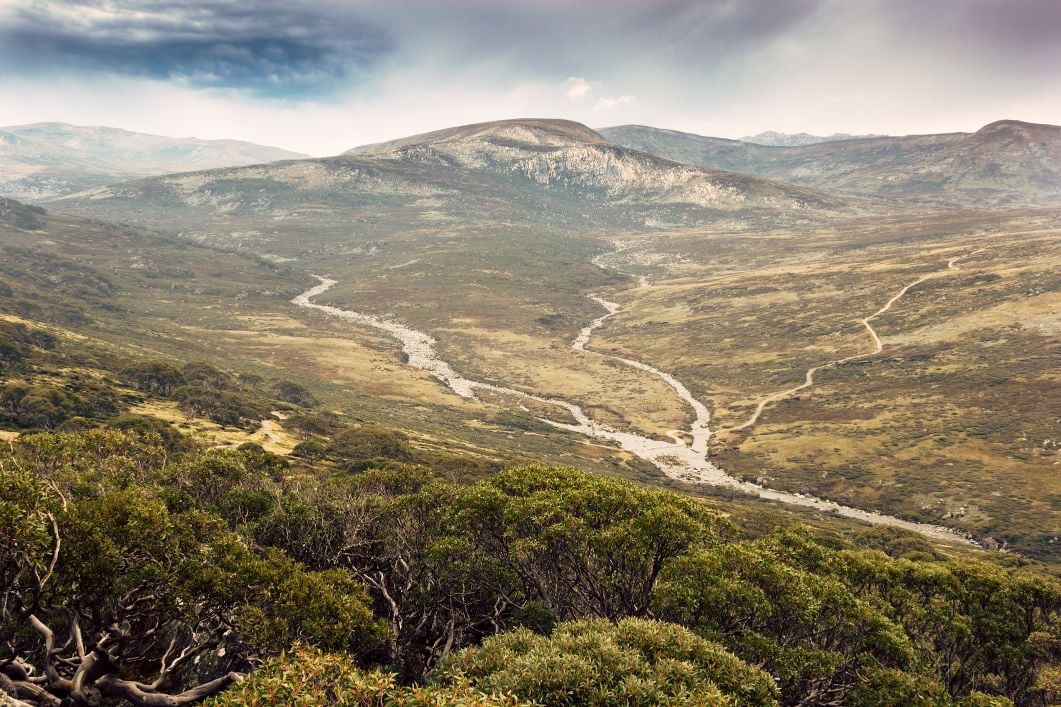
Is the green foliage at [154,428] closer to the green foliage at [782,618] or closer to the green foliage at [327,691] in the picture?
the green foliage at [327,691]

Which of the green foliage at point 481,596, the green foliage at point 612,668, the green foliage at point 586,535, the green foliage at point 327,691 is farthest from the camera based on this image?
the green foliage at point 586,535

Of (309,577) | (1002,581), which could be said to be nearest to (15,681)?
(309,577)

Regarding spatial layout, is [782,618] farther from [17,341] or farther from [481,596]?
[17,341]

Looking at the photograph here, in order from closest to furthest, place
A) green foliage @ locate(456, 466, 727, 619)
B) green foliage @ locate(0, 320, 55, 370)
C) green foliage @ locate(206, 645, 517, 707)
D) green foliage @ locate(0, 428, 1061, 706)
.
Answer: green foliage @ locate(206, 645, 517, 707) → green foliage @ locate(0, 428, 1061, 706) → green foliage @ locate(456, 466, 727, 619) → green foliage @ locate(0, 320, 55, 370)

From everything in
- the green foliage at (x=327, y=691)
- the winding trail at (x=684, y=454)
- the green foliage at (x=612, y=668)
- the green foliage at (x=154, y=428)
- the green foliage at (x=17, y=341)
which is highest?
the green foliage at (x=327, y=691)

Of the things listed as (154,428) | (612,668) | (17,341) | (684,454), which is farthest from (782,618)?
(17,341)

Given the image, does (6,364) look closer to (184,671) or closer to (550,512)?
(184,671)

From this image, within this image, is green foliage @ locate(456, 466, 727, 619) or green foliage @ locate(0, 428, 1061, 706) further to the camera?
green foliage @ locate(456, 466, 727, 619)

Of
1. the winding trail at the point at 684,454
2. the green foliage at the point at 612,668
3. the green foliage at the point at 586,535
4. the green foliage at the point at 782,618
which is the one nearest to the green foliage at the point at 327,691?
the green foliage at the point at 612,668

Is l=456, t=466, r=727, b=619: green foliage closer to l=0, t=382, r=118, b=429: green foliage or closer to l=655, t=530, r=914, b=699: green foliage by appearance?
l=655, t=530, r=914, b=699: green foliage

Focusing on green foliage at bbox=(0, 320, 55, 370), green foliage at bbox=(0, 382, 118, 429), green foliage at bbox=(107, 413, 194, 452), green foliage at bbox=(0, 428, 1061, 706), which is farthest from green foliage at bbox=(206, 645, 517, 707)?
green foliage at bbox=(0, 320, 55, 370)
